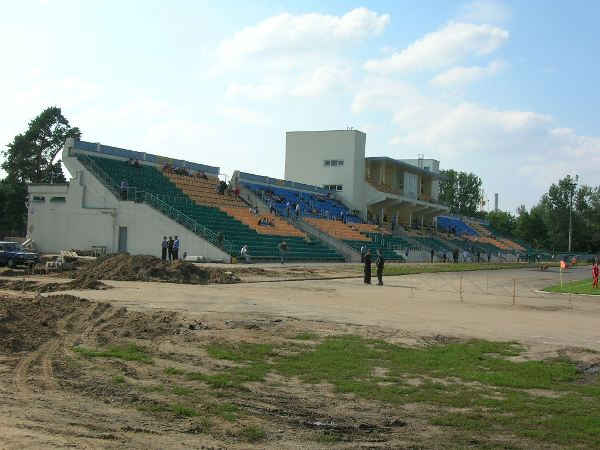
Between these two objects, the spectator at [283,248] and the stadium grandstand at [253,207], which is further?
the spectator at [283,248]

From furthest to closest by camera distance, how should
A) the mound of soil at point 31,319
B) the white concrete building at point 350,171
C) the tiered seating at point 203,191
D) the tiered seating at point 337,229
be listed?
the white concrete building at point 350,171 < the tiered seating at point 337,229 < the tiered seating at point 203,191 < the mound of soil at point 31,319

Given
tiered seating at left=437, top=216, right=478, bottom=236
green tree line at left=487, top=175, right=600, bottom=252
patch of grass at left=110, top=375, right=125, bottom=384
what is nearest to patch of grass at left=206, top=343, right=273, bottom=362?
patch of grass at left=110, top=375, right=125, bottom=384

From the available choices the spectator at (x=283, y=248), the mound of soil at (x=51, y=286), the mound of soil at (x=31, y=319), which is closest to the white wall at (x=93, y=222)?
the spectator at (x=283, y=248)

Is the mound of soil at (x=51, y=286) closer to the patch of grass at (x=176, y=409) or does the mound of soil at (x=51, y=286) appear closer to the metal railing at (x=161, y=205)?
the patch of grass at (x=176, y=409)

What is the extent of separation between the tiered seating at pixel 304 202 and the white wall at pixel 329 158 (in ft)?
9.72

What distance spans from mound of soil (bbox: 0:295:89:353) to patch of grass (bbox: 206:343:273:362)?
316cm

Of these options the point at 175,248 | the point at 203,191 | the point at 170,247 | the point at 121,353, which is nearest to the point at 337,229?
the point at 203,191

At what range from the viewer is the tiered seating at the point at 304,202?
207 feet

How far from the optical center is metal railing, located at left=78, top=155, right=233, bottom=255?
145ft

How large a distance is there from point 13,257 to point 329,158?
4793cm

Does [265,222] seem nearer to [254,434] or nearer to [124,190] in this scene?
[124,190]

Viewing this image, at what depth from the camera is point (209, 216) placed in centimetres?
4938

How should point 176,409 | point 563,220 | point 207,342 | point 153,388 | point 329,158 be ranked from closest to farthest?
1. point 176,409
2. point 153,388
3. point 207,342
4. point 329,158
5. point 563,220

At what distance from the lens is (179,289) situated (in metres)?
25.1
